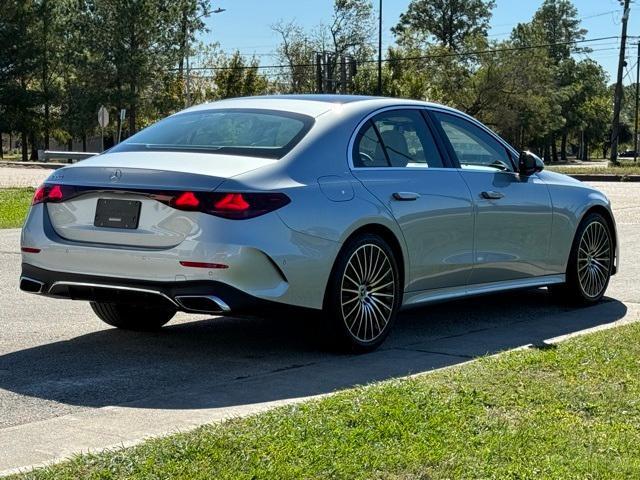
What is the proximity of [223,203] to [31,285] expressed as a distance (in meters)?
1.41

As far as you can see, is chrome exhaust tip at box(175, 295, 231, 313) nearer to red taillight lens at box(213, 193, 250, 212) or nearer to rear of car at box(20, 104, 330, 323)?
rear of car at box(20, 104, 330, 323)

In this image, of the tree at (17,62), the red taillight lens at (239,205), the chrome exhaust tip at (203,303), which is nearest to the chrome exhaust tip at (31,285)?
the chrome exhaust tip at (203,303)

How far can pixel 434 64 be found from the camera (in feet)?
270

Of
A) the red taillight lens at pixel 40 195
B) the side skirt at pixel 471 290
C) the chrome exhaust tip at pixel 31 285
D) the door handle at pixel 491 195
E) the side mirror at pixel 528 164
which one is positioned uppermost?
the side mirror at pixel 528 164

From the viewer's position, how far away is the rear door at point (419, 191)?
7156mm

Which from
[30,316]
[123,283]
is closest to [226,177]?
[123,283]

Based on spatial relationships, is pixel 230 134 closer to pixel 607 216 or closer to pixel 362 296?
pixel 362 296

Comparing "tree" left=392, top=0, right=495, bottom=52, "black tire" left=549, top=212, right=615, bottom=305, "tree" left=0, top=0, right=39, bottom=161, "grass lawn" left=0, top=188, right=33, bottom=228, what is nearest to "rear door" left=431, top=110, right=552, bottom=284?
"black tire" left=549, top=212, right=615, bottom=305

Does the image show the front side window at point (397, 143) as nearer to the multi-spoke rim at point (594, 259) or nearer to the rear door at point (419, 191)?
the rear door at point (419, 191)

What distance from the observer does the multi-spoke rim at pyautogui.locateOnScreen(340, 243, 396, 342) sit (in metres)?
6.80

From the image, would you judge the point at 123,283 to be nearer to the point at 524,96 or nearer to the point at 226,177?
the point at 226,177

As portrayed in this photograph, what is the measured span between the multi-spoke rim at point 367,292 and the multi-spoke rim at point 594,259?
2.48 metres

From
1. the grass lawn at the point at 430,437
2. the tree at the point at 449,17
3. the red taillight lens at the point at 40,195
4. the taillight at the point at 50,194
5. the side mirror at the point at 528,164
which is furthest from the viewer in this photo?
the tree at the point at 449,17

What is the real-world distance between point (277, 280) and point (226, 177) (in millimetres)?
656
